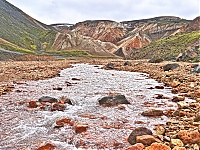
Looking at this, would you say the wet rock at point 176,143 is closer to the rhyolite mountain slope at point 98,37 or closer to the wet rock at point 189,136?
the wet rock at point 189,136

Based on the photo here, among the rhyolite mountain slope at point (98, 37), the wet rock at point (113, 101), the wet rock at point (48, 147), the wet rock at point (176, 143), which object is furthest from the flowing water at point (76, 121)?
the rhyolite mountain slope at point (98, 37)

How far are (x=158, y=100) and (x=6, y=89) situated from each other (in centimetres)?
1044

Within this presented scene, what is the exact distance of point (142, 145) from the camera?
7254 mm

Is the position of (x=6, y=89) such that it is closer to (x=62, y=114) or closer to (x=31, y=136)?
(x=62, y=114)

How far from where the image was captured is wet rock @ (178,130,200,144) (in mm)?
7260

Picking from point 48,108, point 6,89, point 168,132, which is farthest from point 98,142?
point 6,89

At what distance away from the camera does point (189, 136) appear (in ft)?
24.3

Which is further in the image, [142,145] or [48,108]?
[48,108]

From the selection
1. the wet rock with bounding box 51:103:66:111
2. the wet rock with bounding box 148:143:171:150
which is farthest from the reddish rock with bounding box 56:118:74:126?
the wet rock with bounding box 148:143:171:150

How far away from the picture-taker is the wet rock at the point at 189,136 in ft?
23.8

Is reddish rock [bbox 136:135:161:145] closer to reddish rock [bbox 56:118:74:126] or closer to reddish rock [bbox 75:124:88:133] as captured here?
reddish rock [bbox 75:124:88:133]

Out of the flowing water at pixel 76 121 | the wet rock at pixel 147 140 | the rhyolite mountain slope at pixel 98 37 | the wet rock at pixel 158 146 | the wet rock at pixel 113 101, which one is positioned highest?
the rhyolite mountain slope at pixel 98 37

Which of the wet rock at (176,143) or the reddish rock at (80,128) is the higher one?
the wet rock at (176,143)

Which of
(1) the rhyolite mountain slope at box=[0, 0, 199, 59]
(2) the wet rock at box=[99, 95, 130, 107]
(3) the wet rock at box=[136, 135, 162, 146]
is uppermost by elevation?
(1) the rhyolite mountain slope at box=[0, 0, 199, 59]
